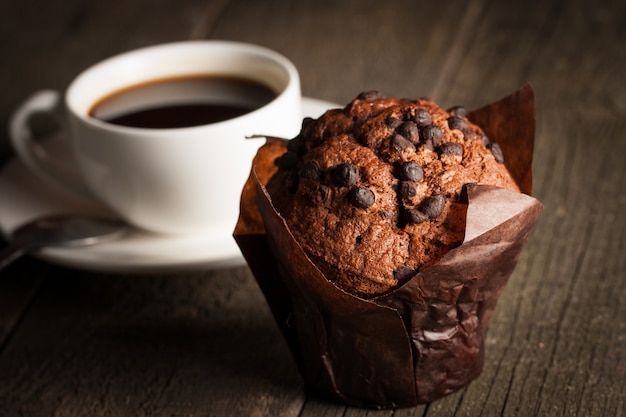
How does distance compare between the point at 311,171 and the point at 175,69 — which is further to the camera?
the point at 175,69

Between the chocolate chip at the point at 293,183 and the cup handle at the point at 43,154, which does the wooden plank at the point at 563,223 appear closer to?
the chocolate chip at the point at 293,183

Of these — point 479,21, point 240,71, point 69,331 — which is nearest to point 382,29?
point 479,21

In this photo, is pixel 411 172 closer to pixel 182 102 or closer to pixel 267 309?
pixel 267 309

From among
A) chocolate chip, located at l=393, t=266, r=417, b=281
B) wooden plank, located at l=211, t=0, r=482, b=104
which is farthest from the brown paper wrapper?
wooden plank, located at l=211, t=0, r=482, b=104

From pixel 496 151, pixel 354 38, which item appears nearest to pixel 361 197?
pixel 496 151

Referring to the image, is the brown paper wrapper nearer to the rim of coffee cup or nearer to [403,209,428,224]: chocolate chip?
[403,209,428,224]: chocolate chip

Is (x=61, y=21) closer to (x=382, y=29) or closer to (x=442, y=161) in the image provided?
(x=382, y=29)

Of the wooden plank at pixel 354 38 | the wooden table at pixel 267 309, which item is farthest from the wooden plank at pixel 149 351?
the wooden plank at pixel 354 38
